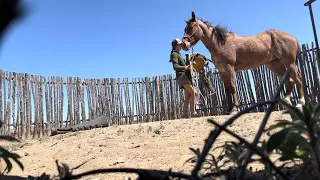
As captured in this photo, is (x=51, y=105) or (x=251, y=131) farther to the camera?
(x=51, y=105)

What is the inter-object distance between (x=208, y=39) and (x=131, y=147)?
3387mm

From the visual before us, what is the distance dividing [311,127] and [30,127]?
10.2 m

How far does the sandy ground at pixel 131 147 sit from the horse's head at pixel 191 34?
6.01 ft

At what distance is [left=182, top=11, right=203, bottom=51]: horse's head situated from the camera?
7.42 metres

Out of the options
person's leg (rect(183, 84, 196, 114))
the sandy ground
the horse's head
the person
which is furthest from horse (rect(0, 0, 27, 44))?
→ person's leg (rect(183, 84, 196, 114))

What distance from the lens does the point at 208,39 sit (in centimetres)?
739

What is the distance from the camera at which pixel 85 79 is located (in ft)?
41.0

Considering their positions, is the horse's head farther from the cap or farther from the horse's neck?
the cap

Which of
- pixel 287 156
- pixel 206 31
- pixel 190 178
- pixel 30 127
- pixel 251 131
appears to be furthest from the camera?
pixel 30 127

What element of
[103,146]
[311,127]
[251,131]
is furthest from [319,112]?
[103,146]

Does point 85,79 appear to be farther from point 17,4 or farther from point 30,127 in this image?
point 17,4

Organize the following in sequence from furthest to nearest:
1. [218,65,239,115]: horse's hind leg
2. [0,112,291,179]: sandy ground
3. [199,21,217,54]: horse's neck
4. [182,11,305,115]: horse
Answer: [199,21,217,54]: horse's neck, [182,11,305,115]: horse, [218,65,239,115]: horse's hind leg, [0,112,291,179]: sandy ground

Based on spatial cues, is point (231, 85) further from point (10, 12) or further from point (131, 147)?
point (10, 12)

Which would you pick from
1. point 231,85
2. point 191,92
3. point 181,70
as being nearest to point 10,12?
point 231,85
